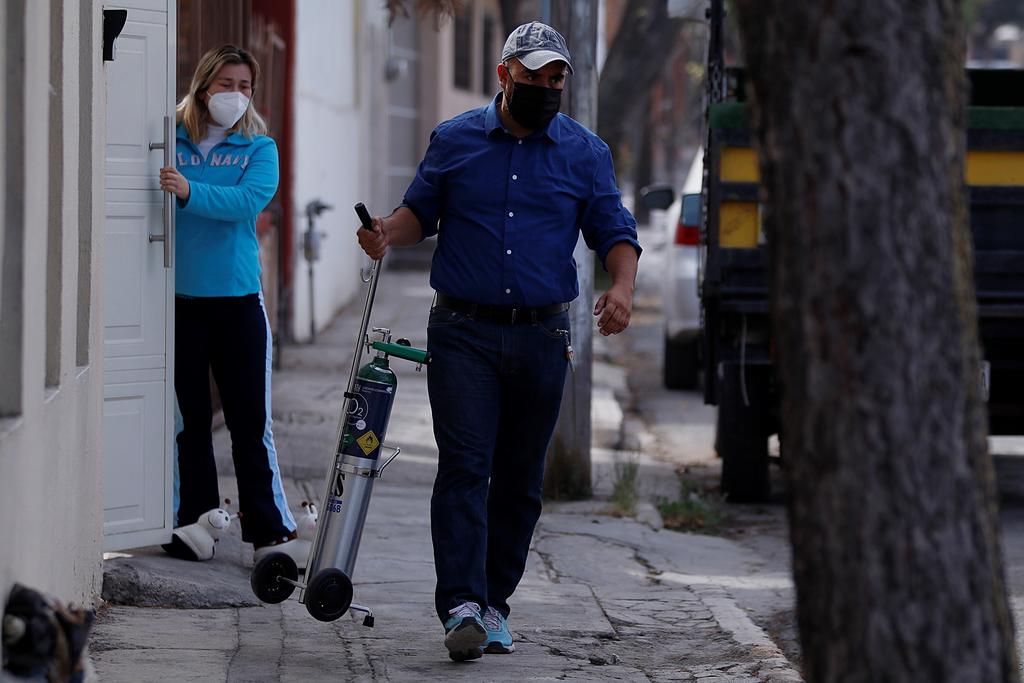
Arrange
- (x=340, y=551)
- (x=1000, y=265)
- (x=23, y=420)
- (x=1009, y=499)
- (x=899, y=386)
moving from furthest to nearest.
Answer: (x=1009, y=499) → (x=1000, y=265) → (x=340, y=551) → (x=23, y=420) → (x=899, y=386)

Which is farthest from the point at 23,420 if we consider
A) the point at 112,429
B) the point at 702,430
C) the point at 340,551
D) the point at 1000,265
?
the point at 702,430

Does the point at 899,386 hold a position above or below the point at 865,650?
above

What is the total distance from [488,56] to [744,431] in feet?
76.4

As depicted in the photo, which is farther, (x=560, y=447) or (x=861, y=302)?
(x=560, y=447)

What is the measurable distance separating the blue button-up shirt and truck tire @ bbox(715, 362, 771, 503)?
2976 mm

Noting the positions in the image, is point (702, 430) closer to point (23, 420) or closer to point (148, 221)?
point (148, 221)

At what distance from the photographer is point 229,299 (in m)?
5.99

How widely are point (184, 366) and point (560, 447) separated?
2.64 meters

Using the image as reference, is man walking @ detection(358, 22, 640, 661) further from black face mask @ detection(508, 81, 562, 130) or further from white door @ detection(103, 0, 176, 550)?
white door @ detection(103, 0, 176, 550)

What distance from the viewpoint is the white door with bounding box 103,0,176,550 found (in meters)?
5.77

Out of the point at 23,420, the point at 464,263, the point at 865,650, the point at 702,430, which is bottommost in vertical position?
the point at 702,430

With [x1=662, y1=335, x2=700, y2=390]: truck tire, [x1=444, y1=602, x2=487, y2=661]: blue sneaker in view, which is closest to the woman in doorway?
[x1=444, y1=602, x2=487, y2=661]: blue sneaker

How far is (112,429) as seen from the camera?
19.0 feet

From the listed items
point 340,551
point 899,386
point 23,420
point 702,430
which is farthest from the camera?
point 702,430
